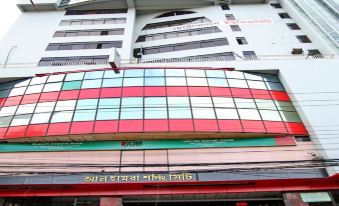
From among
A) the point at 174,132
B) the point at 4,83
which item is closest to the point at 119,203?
the point at 174,132

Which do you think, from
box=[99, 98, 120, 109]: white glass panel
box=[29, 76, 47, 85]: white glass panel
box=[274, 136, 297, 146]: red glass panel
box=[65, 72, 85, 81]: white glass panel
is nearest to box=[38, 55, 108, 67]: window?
box=[29, 76, 47, 85]: white glass panel

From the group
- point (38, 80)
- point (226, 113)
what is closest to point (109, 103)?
point (38, 80)

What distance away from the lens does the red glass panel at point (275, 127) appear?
1695cm

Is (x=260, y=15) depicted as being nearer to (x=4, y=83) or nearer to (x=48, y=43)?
(x=48, y=43)

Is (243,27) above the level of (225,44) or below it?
above

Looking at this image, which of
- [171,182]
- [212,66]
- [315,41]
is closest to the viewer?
[171,182]

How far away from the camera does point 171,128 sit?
16531 millimetres

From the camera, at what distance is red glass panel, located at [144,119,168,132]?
1647 cm

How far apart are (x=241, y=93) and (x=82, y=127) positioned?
11.5 meters

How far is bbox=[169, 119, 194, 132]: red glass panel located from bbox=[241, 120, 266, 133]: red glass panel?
3.55m

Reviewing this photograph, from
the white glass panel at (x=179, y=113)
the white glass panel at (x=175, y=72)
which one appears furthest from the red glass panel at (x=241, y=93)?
the white glass panel at (x=175, y=72)

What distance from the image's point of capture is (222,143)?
1673 centimetres

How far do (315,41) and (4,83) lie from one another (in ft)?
97.4

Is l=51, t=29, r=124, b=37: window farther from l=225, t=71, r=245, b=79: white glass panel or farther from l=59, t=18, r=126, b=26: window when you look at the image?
l=225, t=71, r=245, b=79: white glass panel
